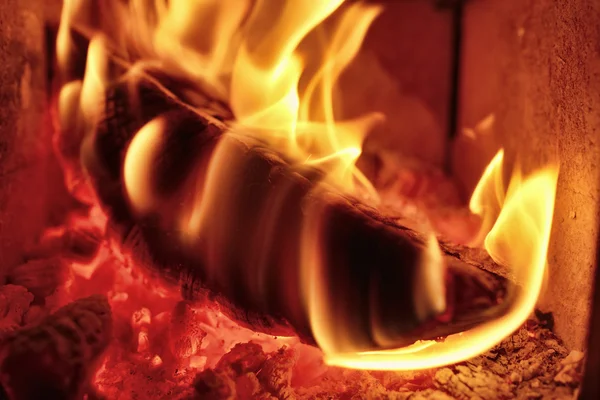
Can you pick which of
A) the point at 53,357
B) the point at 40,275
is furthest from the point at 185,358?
the point at 40,275

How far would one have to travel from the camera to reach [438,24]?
7.69ft

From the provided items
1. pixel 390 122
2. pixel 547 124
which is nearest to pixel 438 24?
pixel 390 122

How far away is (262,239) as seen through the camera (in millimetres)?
1096

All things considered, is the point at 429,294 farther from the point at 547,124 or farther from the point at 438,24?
the point at 438,24

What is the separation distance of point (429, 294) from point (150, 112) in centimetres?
82

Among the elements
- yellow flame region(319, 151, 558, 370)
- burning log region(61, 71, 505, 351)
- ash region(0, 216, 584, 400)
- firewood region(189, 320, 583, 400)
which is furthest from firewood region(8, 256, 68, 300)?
yellow flame region(319, 151, 558, 370)

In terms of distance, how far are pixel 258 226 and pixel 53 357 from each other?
0.45m

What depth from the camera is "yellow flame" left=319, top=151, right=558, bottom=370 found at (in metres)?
1.03

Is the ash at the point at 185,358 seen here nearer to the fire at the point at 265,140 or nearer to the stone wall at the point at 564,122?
the fire at the point at 265,140

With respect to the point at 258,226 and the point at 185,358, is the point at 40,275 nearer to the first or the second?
the point at 185,358

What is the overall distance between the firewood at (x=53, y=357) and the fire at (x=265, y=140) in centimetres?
19

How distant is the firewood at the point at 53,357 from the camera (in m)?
0.98

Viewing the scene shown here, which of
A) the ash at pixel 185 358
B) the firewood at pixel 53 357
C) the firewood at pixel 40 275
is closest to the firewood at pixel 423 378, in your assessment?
the ash at pixel 185 358

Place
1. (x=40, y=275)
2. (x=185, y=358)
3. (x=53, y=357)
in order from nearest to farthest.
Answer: (x=53, y=357) → (x=185, y=358) → (x=40, y=275)
